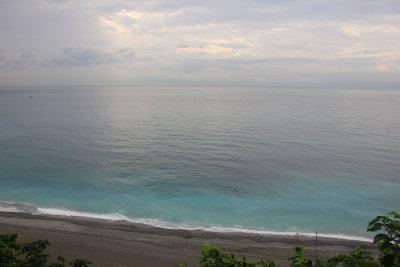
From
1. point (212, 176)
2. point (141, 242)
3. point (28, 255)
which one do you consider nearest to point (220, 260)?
point (28, 255)

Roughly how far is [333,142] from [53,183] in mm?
37772

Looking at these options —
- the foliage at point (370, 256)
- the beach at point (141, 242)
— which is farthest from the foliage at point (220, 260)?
the beach at point (141, 242)

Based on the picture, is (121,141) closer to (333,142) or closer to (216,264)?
(333,142)

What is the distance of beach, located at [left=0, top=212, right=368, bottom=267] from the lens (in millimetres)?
13266

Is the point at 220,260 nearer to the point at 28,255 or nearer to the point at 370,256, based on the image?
the point at 370,256

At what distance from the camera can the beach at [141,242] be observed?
43.5 feet

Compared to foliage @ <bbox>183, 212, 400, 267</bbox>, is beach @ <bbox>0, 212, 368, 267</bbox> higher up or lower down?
lower down

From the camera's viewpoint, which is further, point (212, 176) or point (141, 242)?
point (212, 176)

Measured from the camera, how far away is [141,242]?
1463cm

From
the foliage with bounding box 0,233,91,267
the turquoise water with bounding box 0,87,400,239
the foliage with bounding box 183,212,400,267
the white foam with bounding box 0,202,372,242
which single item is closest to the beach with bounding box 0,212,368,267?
the white foam with bounding box 0,202,372,242

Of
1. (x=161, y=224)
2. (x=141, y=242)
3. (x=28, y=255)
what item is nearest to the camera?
(x=28, y=255)

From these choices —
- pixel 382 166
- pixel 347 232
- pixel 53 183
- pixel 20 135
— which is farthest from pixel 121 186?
pixel 20 135

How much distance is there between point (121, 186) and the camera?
23562 mm

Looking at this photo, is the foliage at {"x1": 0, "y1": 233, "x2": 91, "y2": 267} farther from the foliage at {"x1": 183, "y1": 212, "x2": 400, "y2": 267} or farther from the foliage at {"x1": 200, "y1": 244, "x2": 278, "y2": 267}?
the foliage at {"x1": 183, "y1": 212, "x2": 400, "y2": 267}
